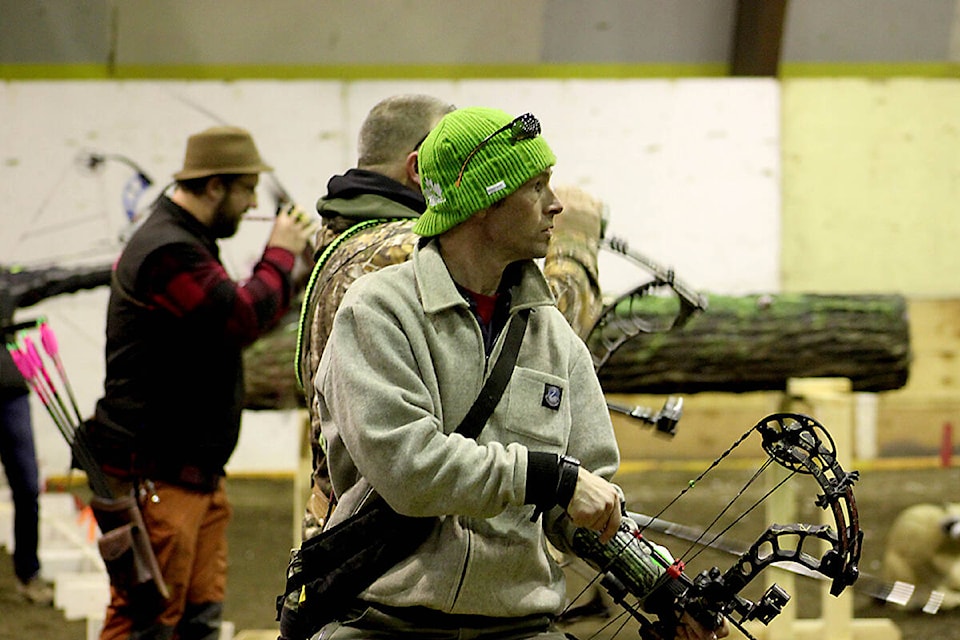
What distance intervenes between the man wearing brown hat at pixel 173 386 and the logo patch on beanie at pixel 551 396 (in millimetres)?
1651

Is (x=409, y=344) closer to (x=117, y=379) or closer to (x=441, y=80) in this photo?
(x=117, y=379)

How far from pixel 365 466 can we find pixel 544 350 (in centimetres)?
37

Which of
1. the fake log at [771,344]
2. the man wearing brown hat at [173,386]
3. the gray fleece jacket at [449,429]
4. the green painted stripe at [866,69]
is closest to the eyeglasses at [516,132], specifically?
the gray fleece jacket at [449,429]

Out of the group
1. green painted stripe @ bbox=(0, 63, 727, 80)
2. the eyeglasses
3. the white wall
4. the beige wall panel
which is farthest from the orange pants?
the beige wall panel

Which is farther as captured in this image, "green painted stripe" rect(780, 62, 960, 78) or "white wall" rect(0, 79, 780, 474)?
"green painted stripe" rect(780, 62, 960, 78)

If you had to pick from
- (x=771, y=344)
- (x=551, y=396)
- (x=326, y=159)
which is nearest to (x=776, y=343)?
(x=771, y=344)

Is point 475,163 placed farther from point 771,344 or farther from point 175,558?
point 771,344

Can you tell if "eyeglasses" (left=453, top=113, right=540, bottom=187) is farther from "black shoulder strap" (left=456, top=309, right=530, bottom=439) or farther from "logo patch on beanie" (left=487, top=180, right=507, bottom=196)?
"black shoulder strap" (left=456, top=309, right=530, bottom=439)

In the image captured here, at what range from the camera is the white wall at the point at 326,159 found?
23.9 ft

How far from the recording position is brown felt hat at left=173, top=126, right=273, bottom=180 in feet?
12.2

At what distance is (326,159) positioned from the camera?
7.40 meters

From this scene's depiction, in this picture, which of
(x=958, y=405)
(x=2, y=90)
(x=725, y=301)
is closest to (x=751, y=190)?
(x=958, y=405)

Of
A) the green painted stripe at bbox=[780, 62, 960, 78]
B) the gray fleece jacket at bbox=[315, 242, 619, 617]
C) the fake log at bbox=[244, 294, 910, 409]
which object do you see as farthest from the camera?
the green painted stripe at bbox=[780, 62, 960, 78]

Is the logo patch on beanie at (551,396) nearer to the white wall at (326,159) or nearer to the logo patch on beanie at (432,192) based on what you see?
the logo patch on beanie at (432,192)
